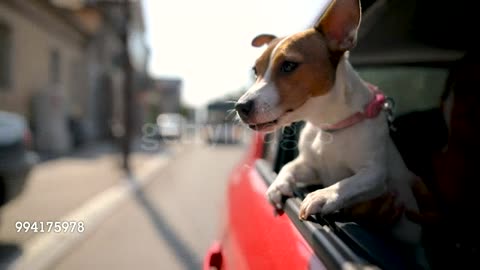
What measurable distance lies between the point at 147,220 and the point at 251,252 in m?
5.14

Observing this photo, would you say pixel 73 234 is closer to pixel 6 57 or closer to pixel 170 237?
pixel 170 237

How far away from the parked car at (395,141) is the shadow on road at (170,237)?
7.13 feet

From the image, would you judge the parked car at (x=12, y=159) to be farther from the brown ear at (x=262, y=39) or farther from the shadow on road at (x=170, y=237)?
the brown ear at (x=262, y=39)

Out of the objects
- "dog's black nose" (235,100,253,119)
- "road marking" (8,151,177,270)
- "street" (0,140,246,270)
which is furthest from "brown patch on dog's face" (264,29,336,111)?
"road marking" (8,151,177,270)

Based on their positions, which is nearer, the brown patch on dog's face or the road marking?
the brown patch on dog's face

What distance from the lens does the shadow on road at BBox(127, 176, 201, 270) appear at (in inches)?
201

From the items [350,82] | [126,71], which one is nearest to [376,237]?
[350,82]

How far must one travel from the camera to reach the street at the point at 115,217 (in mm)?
4621

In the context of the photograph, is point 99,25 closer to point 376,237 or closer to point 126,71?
point 126,71

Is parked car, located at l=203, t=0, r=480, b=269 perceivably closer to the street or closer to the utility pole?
the street

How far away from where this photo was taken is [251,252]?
2.02 m

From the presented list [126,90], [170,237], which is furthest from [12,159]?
[126,90]

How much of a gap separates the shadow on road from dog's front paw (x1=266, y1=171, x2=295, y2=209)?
3.17 meters

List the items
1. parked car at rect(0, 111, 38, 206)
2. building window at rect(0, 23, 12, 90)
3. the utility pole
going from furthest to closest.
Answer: building window at rect(0, 23, 12, 90) < the utility pole < parked car at rect(0, 111, 38, 206)
